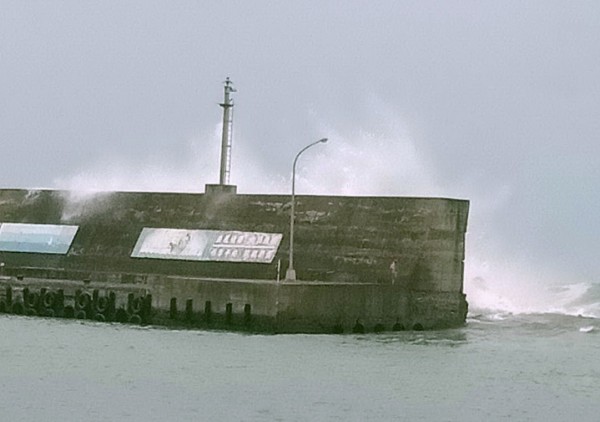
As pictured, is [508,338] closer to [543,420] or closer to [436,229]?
[436,229]

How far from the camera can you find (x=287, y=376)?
30328 millimetres

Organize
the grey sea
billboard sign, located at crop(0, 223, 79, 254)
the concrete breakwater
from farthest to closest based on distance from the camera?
billboard sign, located at crop(0, 223, 79, 254) < the concrete breakwater < the grey sea

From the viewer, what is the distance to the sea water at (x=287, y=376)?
26.0m

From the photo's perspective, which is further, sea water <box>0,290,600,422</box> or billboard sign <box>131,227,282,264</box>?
billboard sign <box>131,227,282,264</box>

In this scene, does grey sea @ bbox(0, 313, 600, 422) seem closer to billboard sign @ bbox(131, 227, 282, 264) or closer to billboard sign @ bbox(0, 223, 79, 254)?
billboard sign @ bbox(131, 227, 282, 264)

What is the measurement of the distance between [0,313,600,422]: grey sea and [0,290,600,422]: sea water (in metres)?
0.03

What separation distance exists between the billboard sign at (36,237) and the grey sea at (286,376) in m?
10.4

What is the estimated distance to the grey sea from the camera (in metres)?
26.0

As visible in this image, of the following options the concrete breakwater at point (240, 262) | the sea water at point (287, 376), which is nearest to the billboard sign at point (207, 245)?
the concrete breakwater at point (240, 262)

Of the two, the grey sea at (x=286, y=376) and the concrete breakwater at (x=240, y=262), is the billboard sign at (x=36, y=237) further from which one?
the grey sea at (x=286, y=376)

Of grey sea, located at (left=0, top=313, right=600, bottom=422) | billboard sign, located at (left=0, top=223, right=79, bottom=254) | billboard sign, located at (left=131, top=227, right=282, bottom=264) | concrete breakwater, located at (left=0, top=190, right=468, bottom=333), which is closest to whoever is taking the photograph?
grey sea, located at (left=0, top=313, right=600, bottom=422)

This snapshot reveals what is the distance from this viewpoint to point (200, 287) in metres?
41.8

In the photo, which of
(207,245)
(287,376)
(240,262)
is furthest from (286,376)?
(207,245)

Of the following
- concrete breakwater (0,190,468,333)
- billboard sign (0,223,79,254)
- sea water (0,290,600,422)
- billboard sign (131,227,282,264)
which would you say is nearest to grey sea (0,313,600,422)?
sea water (0,290,600,422)
